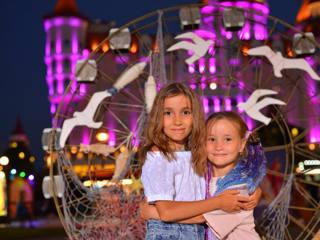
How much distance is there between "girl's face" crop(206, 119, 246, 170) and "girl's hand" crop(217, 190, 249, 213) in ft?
0.58

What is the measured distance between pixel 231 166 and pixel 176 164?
8.0 inches

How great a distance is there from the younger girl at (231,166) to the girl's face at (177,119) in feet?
0.28

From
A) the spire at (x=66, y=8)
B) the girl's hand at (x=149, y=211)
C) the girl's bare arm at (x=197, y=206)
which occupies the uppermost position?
the spire at (x=66, y=8)

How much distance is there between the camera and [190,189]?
228cm

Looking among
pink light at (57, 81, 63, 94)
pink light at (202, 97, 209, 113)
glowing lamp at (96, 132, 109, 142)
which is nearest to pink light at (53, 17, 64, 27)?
pink light at (57, 81, 63, 94)

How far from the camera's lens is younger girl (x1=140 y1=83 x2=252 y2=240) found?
7.20ft

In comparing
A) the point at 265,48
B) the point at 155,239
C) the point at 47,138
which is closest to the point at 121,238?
the point at 47,138

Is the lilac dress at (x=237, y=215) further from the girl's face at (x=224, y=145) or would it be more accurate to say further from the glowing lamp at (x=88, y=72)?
the glowing lamp at (x=88, y=72)

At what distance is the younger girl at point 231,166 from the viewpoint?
217cm

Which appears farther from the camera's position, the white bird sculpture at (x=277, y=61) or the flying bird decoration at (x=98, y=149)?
the flying bird decoration at (x=98, y=149)

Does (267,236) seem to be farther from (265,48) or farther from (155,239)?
(155,239)

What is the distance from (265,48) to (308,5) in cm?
3281

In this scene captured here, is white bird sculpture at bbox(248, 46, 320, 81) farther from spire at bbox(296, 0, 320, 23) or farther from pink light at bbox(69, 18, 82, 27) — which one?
pink light at bbox(69, 18, 82, 27)

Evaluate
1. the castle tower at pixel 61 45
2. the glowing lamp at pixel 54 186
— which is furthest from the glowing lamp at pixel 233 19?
the castle tower at pixel 61 45
